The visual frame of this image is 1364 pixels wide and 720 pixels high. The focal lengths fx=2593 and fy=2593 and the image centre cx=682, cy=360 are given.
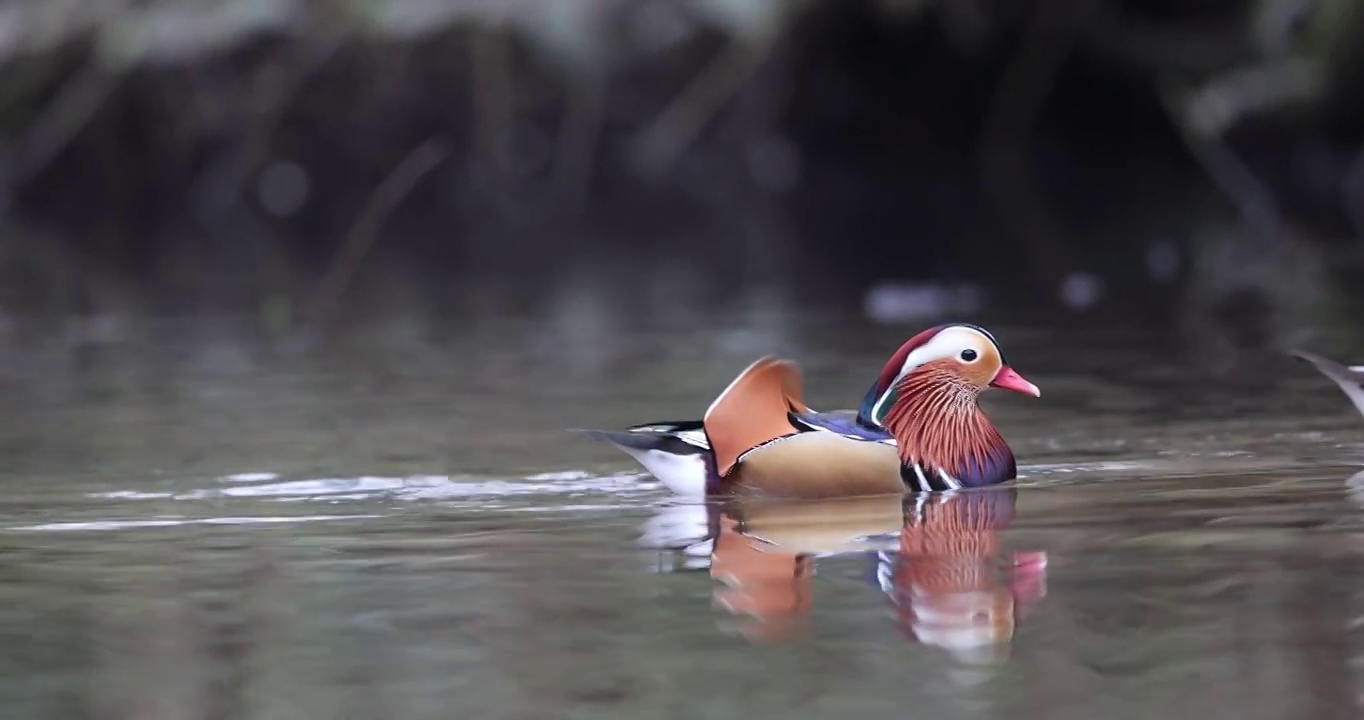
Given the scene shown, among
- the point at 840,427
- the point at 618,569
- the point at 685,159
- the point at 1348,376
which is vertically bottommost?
the point at 618,569

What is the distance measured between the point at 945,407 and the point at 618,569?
1.82 metres

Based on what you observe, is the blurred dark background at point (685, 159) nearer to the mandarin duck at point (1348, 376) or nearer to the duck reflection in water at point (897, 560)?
the mandarin duck at point (1348, 376)

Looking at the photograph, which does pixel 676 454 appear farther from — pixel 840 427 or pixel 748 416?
pixel 840 427

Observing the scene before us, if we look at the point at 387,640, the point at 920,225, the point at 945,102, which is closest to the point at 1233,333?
the point at 387,640

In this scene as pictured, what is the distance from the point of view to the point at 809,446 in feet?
24.1

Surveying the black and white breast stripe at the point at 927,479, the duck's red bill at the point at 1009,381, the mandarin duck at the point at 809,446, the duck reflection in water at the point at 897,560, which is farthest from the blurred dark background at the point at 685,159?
the duck reflection in water at the point at 897,560

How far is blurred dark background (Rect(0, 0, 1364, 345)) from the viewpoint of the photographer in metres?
15.6

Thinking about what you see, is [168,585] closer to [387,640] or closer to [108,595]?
[108,595]

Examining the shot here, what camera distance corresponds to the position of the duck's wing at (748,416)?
24.3ft

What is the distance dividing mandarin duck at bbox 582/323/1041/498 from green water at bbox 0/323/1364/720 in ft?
0.53

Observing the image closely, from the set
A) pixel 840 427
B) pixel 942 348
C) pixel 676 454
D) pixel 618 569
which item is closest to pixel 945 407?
pixel 942 348

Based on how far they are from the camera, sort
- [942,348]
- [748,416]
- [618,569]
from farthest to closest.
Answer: [942,348] → [748,416] → [618,569]

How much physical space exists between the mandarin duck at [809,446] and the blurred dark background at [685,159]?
4.31 metres

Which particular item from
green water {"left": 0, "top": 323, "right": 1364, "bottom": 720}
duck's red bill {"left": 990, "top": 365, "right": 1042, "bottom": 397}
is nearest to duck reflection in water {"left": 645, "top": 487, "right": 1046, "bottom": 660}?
green water {"left": 0, "top": 323, "right": 1364, "bottom": 720}
